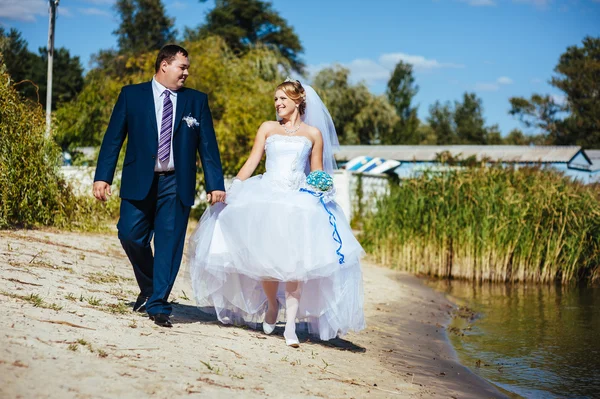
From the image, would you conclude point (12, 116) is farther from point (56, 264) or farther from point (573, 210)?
point (573, 210)

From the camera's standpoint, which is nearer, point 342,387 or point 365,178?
point 342,387

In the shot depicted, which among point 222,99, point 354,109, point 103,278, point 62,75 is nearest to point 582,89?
point 354,109

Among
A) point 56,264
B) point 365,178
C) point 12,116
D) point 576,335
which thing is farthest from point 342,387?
point 365,178

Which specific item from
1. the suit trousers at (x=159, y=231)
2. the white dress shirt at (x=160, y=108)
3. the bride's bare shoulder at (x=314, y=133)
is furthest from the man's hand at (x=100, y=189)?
the bride's bare shoulder at (x=314, y=133)

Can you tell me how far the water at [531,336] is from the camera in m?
7.63

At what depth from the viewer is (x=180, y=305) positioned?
8.09 meters

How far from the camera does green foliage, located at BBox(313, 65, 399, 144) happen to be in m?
54.8

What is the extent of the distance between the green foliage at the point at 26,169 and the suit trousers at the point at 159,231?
5213 millimetres

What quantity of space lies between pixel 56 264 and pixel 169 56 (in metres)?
3.54

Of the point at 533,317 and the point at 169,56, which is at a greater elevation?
the point at 169,56

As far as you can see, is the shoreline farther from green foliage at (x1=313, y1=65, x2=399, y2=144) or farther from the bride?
green foliage at (x1=313, y1=65, x2=399, y2=144)

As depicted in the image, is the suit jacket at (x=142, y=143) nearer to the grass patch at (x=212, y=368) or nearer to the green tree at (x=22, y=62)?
the grass patch at (x=212, y=368)

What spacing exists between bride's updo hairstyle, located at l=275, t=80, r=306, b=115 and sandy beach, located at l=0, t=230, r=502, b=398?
2.28m

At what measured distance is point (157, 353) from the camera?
5.27 meters
